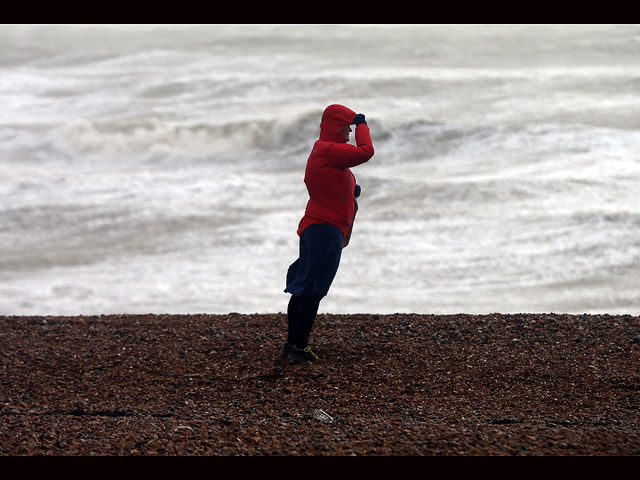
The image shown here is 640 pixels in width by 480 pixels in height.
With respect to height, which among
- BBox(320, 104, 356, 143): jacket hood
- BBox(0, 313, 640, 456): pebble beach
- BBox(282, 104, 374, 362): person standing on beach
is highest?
BBox(320, 104, 356, 143): jacket hood

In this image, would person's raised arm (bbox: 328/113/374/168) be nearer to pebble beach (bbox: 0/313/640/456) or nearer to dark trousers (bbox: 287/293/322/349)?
dark trousers (bbox: 287/293/322/349)

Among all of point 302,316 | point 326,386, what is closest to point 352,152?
point 302,316

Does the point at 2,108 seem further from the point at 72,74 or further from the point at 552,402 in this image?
the point at 552,402

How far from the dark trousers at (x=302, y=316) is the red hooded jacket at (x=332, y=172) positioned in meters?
0.57

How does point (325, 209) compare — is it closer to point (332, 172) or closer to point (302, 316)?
point (332, 172)

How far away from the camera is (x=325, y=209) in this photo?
21.0ft

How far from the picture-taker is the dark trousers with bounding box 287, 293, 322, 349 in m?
6.50

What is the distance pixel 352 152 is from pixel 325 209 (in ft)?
1.71

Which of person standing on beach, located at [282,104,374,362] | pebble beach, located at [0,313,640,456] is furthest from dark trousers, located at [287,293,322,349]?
pebble beach, located at [0,313,640,456]

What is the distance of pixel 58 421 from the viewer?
17.9 feet

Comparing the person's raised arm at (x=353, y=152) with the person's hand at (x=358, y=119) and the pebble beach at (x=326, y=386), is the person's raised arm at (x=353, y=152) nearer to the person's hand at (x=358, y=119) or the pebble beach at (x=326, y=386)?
the person's hand at (x=358, y=119)

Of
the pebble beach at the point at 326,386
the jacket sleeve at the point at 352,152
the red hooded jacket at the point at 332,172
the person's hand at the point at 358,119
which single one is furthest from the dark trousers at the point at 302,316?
the person's hand at the point at 358,119

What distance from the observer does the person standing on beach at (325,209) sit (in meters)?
6.32

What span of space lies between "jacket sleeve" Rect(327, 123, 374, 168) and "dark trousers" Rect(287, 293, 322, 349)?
107 cm
